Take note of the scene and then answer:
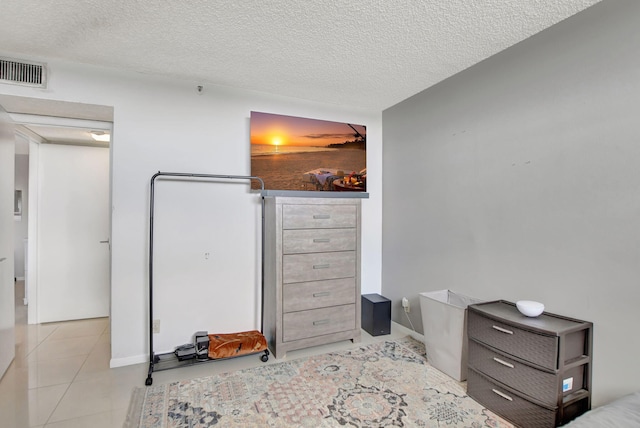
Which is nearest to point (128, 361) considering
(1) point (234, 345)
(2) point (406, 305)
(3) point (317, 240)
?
(1) point (234, 345)

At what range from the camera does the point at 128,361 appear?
2617 millimetres

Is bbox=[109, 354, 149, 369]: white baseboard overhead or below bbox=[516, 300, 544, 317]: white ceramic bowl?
below

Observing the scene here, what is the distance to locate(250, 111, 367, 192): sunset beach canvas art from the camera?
2.99 metres

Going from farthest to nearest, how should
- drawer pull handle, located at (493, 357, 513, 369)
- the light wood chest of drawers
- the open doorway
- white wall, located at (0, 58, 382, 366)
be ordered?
1. the open doorway
2. the light wood chest of drawers
3. white wall, located at (0, 58, 382, 366)
4. drawer pull handle, located at (493, 357, 513, 369)

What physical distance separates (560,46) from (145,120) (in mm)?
3066

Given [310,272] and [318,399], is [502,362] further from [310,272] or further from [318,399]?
[310,272]

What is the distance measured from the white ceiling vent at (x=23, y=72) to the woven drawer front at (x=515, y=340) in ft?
11.6

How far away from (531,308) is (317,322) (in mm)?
1642

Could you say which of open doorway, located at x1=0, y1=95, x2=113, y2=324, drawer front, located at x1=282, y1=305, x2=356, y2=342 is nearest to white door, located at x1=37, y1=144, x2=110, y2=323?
open doorway, located at x1=0, y1=95, x2=113, y2=324

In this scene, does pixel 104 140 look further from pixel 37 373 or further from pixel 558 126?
pixel 558 126

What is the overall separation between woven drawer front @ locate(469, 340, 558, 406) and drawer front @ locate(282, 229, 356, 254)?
128 centimetres

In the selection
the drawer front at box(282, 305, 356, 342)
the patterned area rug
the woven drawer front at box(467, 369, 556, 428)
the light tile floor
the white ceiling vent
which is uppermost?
the white ceiling vent

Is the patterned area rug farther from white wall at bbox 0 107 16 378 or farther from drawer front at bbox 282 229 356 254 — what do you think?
white wall at bbox 0 107 16 378

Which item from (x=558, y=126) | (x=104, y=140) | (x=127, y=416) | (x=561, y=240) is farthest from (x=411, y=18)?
(x=104, y=140)
